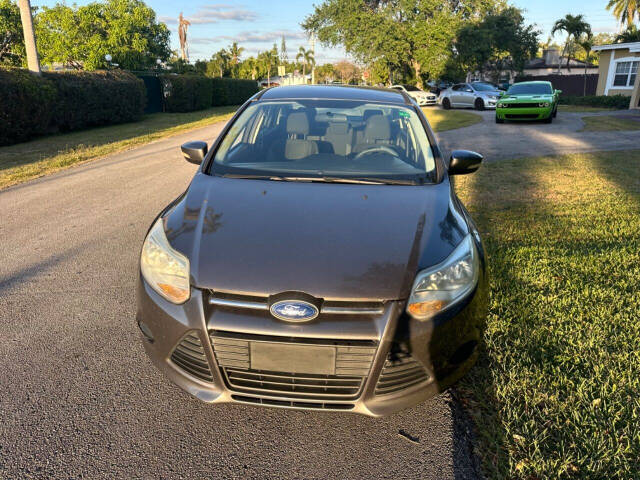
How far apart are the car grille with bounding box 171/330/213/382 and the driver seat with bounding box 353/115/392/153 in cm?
194

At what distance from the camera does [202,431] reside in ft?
7.59

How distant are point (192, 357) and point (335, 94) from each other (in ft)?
8.93

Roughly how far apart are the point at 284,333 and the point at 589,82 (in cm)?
4460

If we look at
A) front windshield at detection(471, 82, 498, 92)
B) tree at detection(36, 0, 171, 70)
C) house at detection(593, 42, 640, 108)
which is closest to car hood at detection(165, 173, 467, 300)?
front windshield at detection(471, 82, 498, 92)

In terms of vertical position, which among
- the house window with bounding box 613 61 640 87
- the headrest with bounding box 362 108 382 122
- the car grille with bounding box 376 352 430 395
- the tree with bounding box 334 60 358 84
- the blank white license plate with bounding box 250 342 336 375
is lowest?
the car grille with bounding box 376 352 430 395

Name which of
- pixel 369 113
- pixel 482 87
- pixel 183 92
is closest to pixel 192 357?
pixel 369 113

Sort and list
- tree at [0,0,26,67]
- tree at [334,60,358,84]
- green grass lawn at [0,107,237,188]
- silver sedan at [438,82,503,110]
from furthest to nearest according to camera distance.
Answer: tree at [334,60,358,84], tree at [0,0,26,67], silver sedan at [438,82,503,110], green grass lawn at [0,107,237,188]

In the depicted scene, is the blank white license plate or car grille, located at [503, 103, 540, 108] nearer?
the blank white license plate

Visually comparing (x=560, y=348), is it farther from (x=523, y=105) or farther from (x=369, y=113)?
(x=523, y=105)

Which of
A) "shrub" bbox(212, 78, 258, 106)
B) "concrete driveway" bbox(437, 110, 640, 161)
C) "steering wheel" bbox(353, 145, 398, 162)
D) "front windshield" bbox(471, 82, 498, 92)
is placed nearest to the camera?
"steering wheel" bbox(353, 145, 398, 162)

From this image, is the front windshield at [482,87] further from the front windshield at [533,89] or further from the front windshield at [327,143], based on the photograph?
the front windshield at [327,143]

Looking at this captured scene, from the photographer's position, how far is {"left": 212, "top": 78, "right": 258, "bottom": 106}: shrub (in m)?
32.8

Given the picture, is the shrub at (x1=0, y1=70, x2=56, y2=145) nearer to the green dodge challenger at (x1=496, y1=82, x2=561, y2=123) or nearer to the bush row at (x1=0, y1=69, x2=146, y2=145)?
the bush row at (x1=0, y1=69, x2=146, y2=145)

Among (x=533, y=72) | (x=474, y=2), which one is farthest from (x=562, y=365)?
(x=533, y=72)
